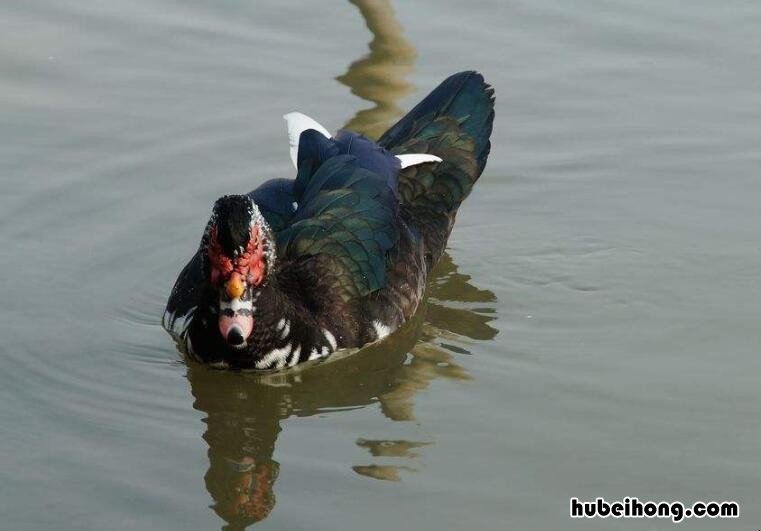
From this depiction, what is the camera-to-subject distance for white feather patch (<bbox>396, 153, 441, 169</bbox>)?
10.1 metres

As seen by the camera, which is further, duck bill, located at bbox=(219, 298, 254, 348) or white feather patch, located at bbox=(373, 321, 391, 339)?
white feather patch, located at bbox=(373, 321, 391, 339)

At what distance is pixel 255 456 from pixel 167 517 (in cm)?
82

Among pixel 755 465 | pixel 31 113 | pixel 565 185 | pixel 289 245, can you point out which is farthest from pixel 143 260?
pixel 755 465

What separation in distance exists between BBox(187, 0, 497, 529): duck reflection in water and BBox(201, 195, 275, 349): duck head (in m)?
0.32

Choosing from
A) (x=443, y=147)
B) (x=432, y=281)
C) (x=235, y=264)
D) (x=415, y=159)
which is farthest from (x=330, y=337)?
(x=443, y=147)

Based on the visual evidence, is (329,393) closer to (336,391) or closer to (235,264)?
(336,391)

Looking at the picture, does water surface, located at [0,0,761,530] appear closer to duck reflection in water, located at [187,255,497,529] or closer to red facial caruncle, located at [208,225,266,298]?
duck reflection in water, located at [187,255,497,529]

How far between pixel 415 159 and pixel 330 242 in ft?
3.99

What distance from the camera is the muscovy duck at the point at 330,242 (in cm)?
848

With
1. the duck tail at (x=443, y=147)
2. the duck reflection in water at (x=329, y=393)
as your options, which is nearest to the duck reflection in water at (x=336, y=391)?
the duck reflection in water at (x=329, y=393)

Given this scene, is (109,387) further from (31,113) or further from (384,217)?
(31,113)

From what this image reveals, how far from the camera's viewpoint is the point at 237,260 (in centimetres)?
A: 835

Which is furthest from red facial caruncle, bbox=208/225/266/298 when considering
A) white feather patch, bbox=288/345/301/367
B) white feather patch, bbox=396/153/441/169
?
white feather patch, bbox=396/153/441/169

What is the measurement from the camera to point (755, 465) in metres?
7.59
